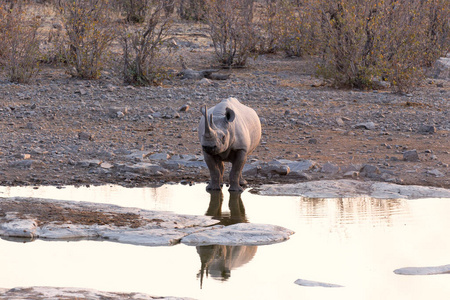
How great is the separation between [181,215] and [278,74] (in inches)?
387

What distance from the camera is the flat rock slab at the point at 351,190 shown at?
8.52 meters

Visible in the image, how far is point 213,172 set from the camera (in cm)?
873

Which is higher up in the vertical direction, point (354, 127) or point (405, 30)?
point (405, 30)

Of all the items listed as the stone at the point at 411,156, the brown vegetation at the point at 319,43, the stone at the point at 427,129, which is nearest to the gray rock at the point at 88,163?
the stone at the point at 411,156

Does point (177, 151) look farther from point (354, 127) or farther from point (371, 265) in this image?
point (371, 265)

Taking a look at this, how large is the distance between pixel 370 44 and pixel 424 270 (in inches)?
388

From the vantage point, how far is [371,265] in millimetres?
6148

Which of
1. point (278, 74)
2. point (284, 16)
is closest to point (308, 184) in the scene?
point (278, 74)

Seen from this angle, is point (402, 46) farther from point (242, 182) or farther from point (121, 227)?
point (121, 227)

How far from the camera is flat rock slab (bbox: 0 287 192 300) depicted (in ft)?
15.9

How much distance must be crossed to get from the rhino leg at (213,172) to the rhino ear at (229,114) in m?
0.50

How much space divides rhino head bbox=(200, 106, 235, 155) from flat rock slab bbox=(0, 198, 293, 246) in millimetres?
894

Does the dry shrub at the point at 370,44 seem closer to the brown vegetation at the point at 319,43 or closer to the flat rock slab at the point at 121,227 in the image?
the brown vegetation at the point at 319,43

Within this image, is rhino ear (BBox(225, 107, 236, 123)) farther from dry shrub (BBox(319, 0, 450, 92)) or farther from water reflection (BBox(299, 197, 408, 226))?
dry shrub (BBox(319, 0, 450, 92))
